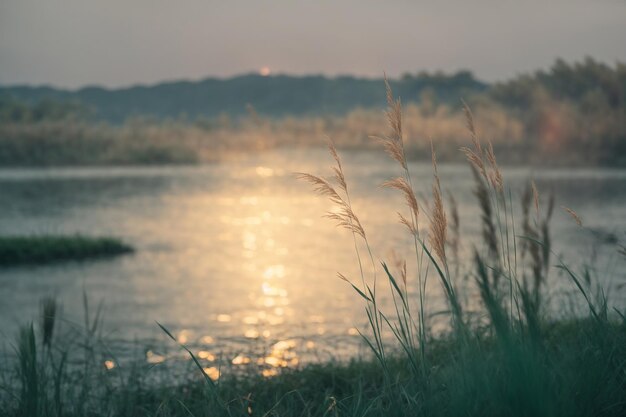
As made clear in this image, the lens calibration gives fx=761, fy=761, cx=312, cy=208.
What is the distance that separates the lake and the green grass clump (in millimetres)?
404

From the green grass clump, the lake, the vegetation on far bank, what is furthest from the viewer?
the vegetation on far bank

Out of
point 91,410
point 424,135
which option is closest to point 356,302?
point 91,410

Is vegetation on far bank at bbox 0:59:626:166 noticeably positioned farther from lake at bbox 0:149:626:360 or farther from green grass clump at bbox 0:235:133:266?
green grass clump at bbox 0:235:133:266

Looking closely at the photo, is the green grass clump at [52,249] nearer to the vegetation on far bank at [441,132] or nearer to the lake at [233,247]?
the lake at [233,247]

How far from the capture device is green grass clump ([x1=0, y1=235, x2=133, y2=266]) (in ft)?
37.3

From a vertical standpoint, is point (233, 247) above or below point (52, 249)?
below

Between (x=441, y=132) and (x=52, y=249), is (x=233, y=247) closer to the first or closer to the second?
(x=52, y=249)

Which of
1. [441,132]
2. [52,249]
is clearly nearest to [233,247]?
[52,249]

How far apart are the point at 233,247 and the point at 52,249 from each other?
9.39 ft

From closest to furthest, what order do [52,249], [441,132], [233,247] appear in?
1. [52,249]
2. [233,247]
3. [441,132]

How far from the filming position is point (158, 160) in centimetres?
3328

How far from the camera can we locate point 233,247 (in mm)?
12688

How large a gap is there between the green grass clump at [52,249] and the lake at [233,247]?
1.32 feet

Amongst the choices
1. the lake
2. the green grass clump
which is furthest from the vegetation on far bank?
the green grass clump
